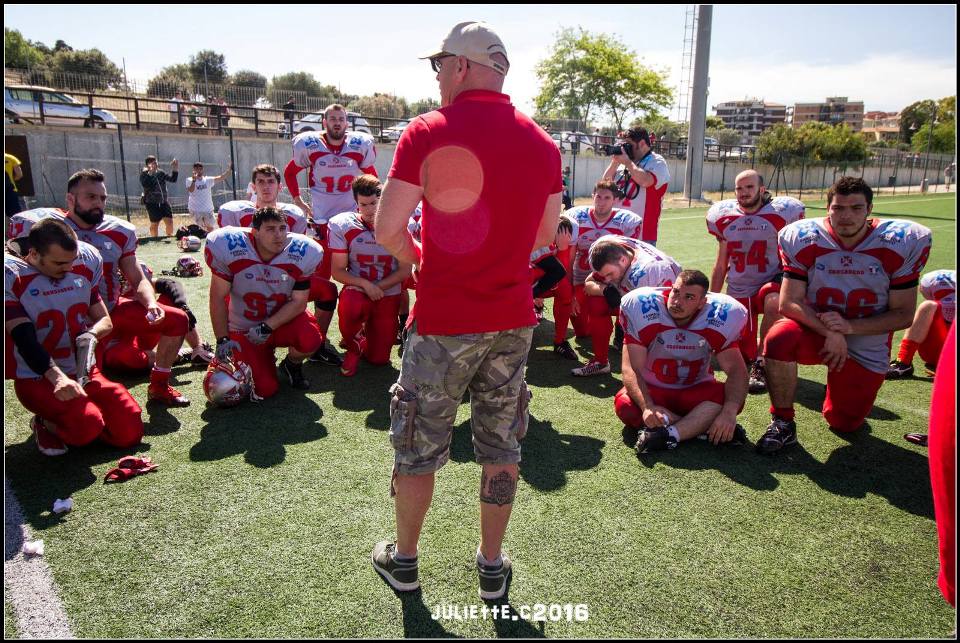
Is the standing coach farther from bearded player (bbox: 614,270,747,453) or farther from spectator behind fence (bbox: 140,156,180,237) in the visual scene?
spectator behind fence (bbox: 140,156,180,237)

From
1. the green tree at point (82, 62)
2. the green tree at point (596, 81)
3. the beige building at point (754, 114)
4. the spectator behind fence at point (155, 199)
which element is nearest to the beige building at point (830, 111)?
the beige building at point (754, 114)

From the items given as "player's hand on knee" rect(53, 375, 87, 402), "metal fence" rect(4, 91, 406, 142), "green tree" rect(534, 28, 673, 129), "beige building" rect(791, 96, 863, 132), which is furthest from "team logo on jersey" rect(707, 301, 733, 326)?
"beige building" rect(791, 96, 863, 132)

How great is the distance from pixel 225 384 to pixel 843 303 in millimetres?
4199

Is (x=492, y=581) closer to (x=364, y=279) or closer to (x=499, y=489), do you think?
(x=499, y=489)

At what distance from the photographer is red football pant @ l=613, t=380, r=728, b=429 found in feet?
13.6

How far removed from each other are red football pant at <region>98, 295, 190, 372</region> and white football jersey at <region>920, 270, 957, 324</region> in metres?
5.98

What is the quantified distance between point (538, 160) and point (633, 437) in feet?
8.19

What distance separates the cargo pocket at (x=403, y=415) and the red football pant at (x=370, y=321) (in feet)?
10.3

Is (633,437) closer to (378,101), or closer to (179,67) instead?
(378,101)

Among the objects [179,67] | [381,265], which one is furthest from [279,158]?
[179,67]

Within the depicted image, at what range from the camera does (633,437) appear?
13.7ft

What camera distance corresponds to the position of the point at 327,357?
5672mm

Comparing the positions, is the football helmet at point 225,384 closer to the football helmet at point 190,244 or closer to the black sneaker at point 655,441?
the black sneaker at point 655,441

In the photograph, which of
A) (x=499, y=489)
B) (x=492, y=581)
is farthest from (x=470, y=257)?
(x=492, y=581)
